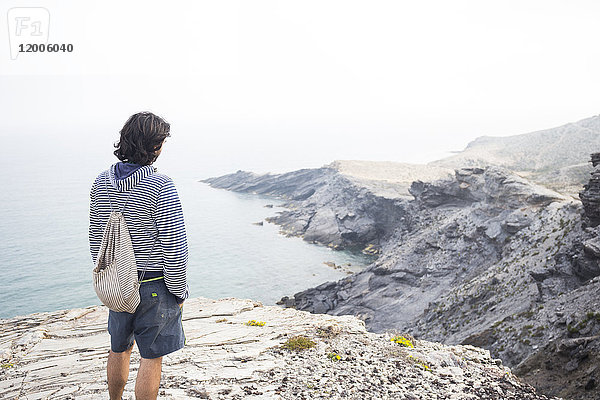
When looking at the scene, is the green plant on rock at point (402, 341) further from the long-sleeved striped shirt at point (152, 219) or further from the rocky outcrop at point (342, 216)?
the rocky outcrop at point (342, 216)

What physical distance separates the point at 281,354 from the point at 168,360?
101 inches

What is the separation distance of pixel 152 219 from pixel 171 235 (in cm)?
30

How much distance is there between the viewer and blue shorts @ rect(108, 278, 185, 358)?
16.1ft

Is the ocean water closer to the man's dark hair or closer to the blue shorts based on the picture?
the blue shorts

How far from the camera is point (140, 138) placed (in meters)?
5.00

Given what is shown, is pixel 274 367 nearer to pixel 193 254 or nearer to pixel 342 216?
pixel 193 254

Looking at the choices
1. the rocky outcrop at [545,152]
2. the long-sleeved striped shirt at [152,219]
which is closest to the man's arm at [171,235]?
the long-sleeved striped shirt at [152,219]

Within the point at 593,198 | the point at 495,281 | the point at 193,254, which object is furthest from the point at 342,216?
the point at 593,198

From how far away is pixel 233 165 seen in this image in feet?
564

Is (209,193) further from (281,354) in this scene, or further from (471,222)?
(281,354)

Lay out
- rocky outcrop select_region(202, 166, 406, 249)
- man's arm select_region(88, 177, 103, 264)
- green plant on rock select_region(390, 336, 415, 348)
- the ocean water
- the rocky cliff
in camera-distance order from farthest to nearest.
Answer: rocky outcrop select_region(202, 166, 406, 249) → the ocean water → the rocky cliff → green plant on rock select_region(390, 336, 415, 348) → man's arm select_region(88, 177, 103, 264)

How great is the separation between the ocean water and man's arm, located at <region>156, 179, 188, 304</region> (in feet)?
132

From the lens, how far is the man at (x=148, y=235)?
4.80 meters

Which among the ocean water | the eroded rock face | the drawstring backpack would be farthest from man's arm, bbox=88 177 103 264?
the ocean water
